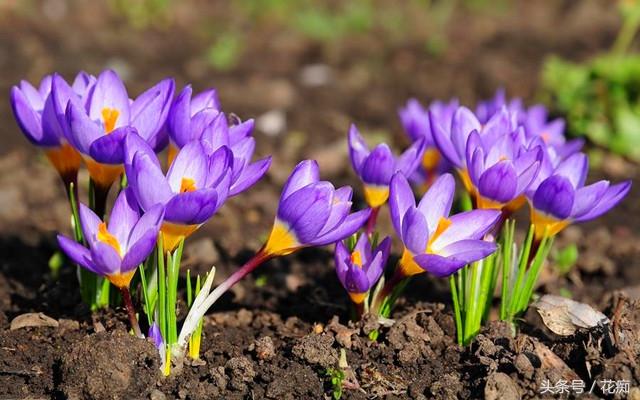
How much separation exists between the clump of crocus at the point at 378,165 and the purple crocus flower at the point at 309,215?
0.27m

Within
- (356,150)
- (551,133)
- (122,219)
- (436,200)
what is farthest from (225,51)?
(122,219)

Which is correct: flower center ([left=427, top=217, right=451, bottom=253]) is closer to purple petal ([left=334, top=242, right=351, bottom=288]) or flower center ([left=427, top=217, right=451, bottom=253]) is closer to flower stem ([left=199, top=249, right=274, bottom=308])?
purple petal ([left=334, top=242, right=351, bottom=288])

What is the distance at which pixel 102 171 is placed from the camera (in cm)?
215

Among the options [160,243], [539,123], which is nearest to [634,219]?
[539,123]

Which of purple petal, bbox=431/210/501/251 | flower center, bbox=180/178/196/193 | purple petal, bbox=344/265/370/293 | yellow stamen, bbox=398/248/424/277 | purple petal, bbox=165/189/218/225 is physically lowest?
purple petal, bbox=344/265/370/293

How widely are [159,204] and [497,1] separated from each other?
5309 millimetres

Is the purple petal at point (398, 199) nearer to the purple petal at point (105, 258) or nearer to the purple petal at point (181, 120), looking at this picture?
the purple petal at point (181, 120)

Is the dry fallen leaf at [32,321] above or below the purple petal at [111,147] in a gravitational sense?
below

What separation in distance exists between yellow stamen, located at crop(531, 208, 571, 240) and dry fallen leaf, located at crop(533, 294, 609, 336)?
18 centimetres

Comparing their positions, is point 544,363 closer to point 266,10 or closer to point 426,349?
point 426,349

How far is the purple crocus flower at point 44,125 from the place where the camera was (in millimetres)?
2215

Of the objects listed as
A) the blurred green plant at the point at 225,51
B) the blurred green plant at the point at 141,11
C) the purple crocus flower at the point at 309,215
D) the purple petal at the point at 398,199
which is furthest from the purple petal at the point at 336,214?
the blurred green plant at the point at 141,11

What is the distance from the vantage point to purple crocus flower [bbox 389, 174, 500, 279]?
79.9 inches

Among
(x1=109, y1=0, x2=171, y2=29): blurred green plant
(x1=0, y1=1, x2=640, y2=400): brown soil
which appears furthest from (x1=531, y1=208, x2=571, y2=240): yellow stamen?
(x1=109, y1=0, x2=171, y2=29): blurred green plant
